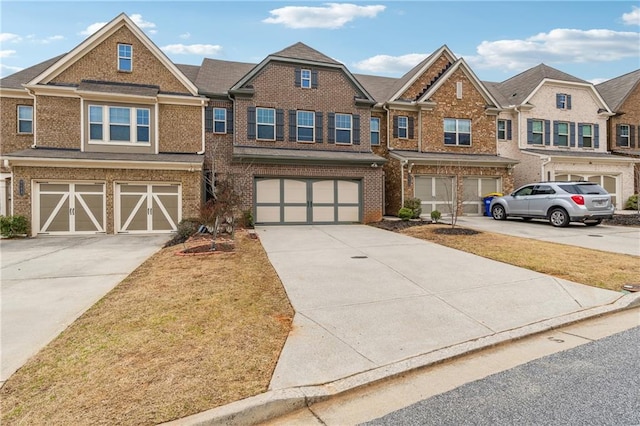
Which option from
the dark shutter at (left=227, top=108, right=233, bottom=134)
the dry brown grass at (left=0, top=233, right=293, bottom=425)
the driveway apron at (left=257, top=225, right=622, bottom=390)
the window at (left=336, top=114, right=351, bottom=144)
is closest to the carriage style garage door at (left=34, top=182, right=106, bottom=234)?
the dark shutter at (left=227, top=108, right=233, bottom=134)

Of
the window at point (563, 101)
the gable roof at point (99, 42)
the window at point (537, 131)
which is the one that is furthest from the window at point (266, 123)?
the window at point (563, 101)

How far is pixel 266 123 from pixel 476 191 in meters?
12.6

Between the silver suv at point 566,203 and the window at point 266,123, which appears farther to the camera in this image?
the window at point 266,123

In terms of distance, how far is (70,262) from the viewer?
9.27m

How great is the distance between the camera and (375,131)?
69.3ft

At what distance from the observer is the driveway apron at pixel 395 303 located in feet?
13.4

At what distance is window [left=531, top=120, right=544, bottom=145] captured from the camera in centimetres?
2314

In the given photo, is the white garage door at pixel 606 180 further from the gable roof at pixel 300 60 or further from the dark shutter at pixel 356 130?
the gable roof at pixel 300 60

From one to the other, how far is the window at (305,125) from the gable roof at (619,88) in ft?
74.4

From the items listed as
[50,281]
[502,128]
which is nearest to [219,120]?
[50,281]

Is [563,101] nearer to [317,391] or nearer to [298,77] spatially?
[298,77]

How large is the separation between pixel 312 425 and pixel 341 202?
48.8 feet

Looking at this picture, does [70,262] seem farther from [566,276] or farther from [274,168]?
[566,276]

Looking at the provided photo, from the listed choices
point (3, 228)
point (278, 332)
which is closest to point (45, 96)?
point (3, 228)
